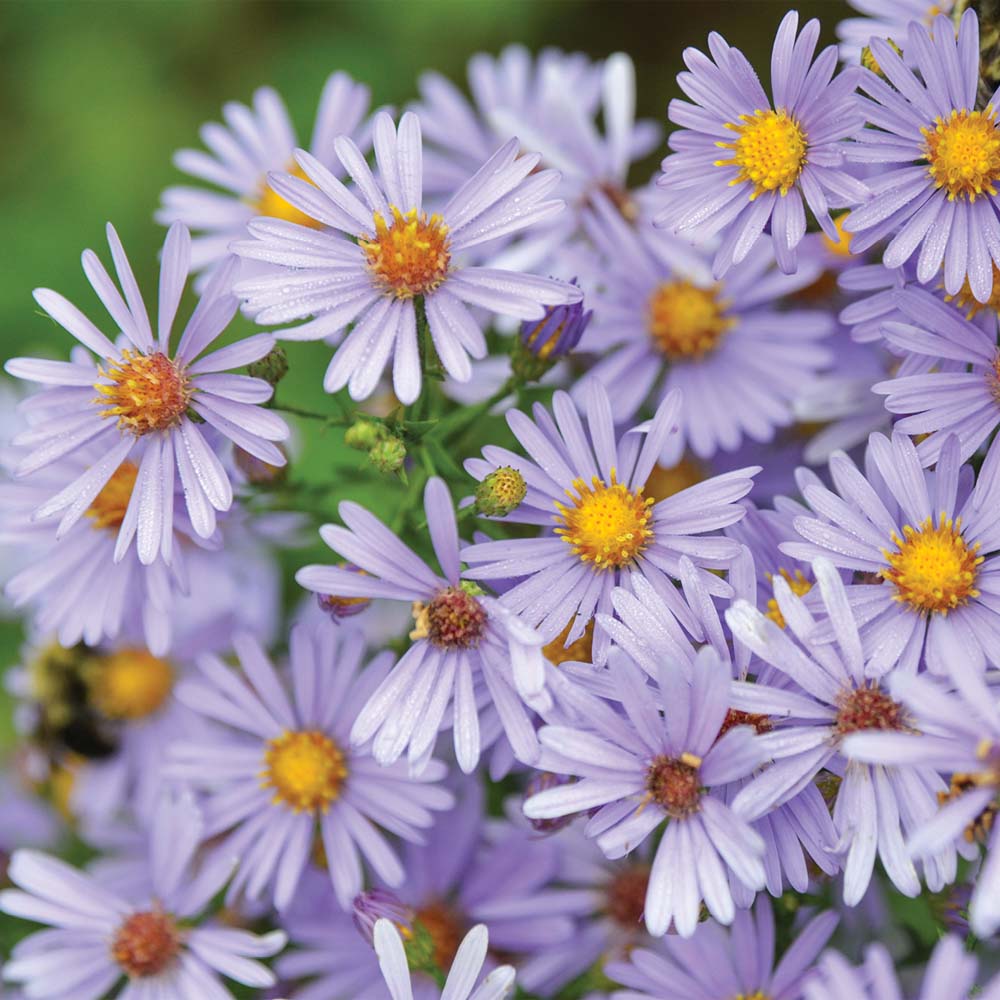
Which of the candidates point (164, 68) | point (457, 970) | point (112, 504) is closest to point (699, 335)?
point (112, 504)

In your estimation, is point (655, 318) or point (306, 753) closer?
point (306, 753)

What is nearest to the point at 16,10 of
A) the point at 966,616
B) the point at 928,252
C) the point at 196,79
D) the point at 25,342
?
the point at 196,79

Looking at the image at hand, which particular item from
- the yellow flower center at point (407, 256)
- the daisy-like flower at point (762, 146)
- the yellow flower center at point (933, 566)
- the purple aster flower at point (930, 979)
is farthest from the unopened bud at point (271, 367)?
the purple aster flower at point (930, 979)

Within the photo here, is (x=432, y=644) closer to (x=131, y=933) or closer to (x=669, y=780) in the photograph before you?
(x=669, y=780)

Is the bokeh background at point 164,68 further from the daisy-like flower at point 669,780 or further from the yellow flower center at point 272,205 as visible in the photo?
the daisy-like flower at point 669,780

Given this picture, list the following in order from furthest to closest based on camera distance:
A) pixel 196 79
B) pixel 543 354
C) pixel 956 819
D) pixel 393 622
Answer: pixel 196 79 < pixel 393 622 < pixel 543 354 < pixel 956 819

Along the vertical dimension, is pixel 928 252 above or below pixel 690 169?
below

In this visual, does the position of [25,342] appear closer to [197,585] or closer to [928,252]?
[197,585]
